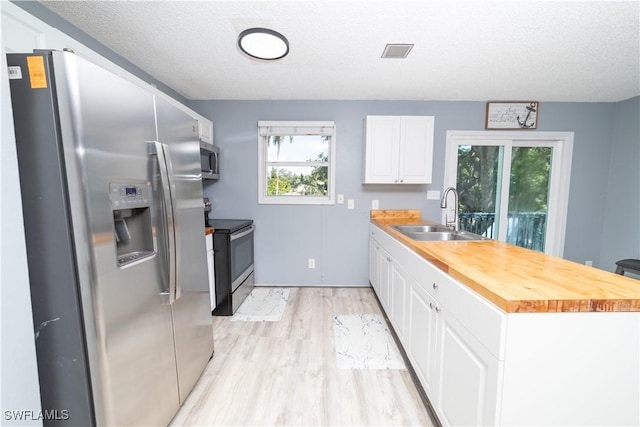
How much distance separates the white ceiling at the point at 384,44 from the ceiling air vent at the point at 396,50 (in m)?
0.05

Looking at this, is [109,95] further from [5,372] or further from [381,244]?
[381,244]

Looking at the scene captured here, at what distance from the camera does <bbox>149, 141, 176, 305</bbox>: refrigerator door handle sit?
1134 mm

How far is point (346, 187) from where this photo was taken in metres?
3.07

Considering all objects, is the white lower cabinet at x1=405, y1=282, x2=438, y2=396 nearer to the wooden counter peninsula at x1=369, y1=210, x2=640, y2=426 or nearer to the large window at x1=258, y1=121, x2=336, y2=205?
the wooden counter peninsula at x1=369, y1=210, x2=640, y2=426

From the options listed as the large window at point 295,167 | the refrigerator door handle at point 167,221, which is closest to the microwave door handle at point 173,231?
the refrigerator door handle at point 167,221

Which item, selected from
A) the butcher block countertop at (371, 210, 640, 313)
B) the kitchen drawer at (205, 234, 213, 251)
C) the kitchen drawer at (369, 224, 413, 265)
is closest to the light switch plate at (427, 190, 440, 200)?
the kitchen drawer at (369, 224, 413, 265)

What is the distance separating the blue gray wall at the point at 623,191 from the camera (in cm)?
274

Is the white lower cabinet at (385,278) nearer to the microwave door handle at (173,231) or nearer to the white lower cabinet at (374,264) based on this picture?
the white lower cabinet at (374,264)

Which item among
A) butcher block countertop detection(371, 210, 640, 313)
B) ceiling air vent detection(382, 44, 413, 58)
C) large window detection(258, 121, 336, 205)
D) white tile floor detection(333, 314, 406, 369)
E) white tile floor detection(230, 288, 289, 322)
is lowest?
white tile floor detection(333, 314, 406, 369)

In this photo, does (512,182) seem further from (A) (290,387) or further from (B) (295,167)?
(A) (290,387)

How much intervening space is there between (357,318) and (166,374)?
1.67 m

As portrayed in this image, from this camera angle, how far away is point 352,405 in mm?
1438

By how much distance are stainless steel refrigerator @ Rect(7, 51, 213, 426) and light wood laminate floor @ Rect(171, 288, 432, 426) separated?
15.7 inches

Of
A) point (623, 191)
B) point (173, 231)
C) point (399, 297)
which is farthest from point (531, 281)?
point (623, 191)
